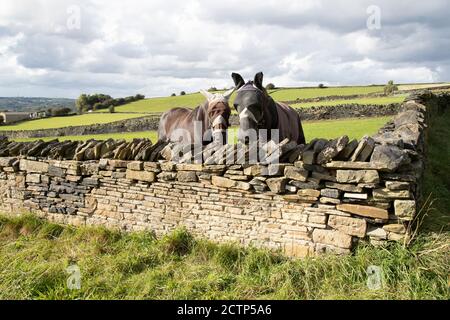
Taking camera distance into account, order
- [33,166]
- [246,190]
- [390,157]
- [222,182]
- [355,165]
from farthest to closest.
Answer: [33,166]
[222,182]
[246,190]
[355,165]
[390,157]

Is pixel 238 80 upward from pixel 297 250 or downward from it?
upward

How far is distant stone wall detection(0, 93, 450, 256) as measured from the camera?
15.8 ft

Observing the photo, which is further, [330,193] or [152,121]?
[152,121]

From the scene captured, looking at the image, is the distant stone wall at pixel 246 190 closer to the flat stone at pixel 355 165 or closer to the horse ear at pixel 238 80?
the flat stone at pixel 355 165

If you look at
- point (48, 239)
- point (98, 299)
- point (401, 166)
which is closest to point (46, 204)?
point (48, 239)

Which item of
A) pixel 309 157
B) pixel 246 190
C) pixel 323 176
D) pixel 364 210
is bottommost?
pixel 364 210

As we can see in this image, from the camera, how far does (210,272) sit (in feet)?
16.6

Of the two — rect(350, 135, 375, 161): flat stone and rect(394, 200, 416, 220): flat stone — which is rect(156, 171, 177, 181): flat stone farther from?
rect(394, 200, 416, 220): flat stone

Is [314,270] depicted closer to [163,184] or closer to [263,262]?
[263,262]

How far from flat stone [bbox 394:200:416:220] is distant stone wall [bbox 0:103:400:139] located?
23.1 metres

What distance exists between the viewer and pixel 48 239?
679 cm

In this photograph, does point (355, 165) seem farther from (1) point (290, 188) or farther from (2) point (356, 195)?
(1) point (290, 188)

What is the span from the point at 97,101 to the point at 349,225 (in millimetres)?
64098

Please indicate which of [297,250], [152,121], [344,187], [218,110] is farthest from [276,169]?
[152,121]
